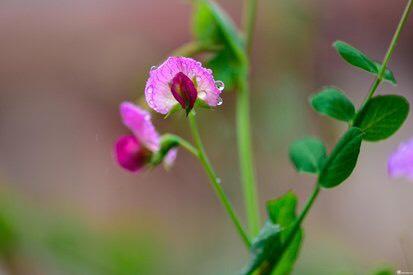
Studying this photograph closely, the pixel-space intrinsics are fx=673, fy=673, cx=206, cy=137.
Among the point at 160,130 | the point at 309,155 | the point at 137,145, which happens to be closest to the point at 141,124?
the point at 137,145

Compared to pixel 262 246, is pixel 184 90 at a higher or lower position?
higher

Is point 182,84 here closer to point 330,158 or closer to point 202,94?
point 202,94

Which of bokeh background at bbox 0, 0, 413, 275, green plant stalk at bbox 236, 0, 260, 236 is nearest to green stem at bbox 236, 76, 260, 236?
green plant stalk at bbox 236, 0, 260, 236

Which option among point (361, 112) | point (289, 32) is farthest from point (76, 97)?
point (361, 112)

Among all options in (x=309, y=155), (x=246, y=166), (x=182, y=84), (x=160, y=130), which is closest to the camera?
(x=182, y=84)

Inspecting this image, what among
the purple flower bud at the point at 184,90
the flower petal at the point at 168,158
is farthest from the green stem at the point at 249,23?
the purple flower bud at the point at 184,90

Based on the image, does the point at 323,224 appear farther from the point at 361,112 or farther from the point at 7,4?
the point at 7,4
